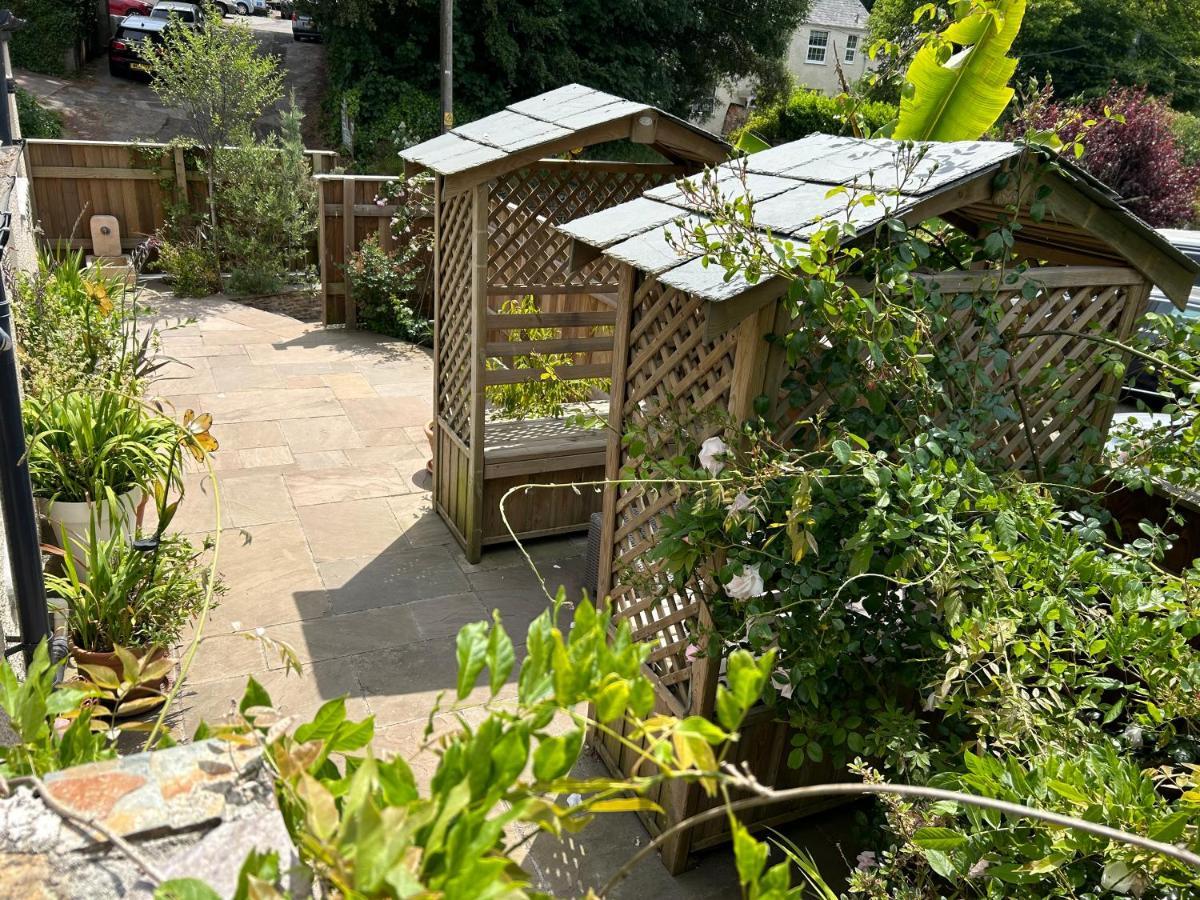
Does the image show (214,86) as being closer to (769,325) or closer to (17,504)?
(17,504)

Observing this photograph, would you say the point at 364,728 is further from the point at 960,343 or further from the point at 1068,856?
the point at 960,343

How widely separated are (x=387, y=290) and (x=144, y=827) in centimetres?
857

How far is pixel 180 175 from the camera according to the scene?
35.2ft

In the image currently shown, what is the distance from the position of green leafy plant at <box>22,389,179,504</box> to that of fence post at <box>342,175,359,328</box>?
5386 mm

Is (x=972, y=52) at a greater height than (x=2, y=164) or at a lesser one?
greater

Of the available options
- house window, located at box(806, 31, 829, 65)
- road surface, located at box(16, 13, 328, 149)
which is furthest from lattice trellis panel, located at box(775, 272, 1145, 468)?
house window, located at box(806, 31, 829, 65)

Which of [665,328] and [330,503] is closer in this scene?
[665,328]

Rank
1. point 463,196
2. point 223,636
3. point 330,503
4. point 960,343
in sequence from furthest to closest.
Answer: point 330,503
point 463,196
point 223,636
point 960,343

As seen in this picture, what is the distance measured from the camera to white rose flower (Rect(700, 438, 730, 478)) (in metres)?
2.65

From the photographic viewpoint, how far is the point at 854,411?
2.66 m

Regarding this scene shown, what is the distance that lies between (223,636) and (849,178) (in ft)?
11.1

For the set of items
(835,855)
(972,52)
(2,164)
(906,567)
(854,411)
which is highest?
(972,52)

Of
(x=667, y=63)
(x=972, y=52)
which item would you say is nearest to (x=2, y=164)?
(x=972, y=52)

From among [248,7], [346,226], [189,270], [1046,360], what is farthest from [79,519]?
[248,7]
